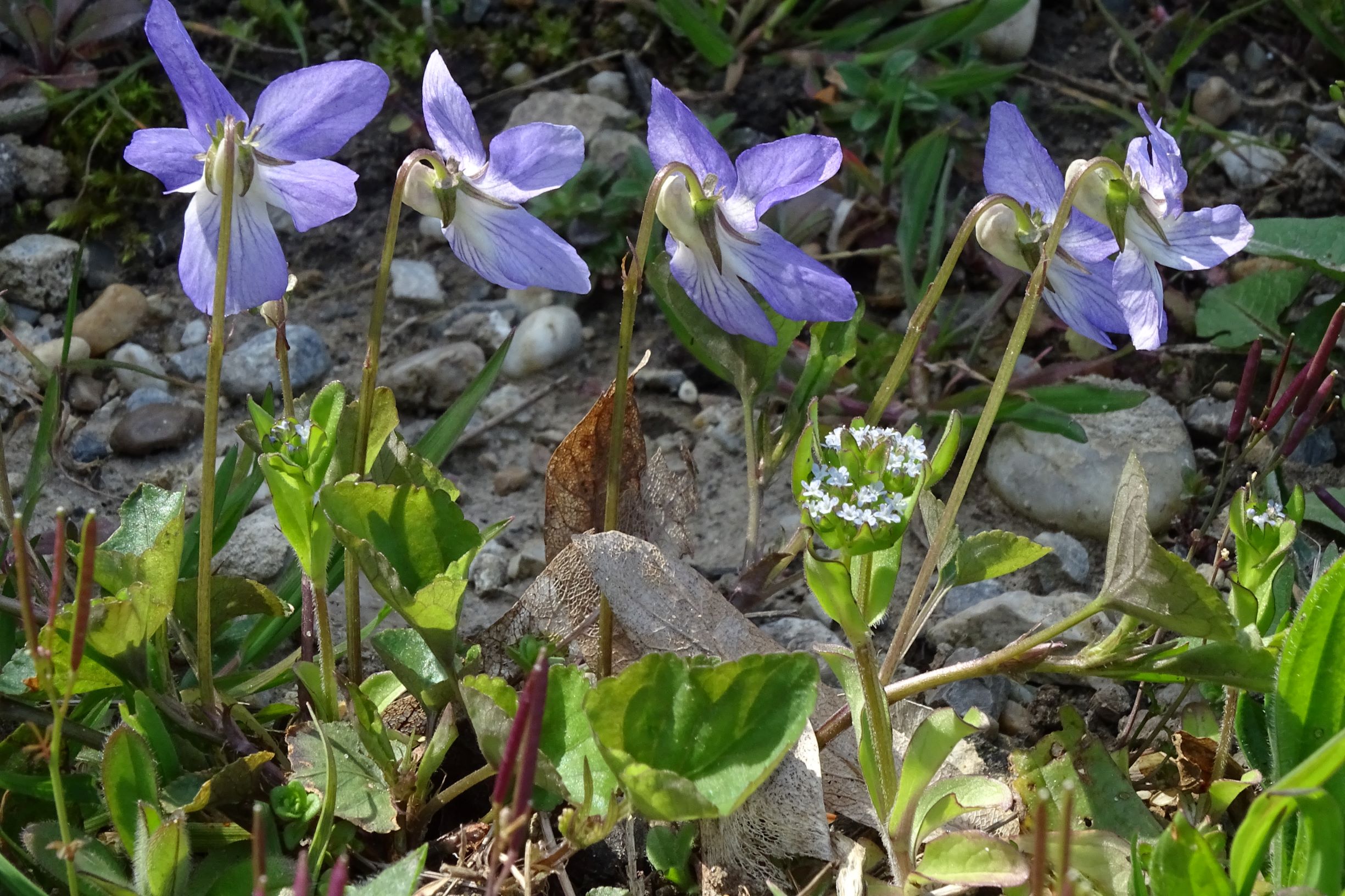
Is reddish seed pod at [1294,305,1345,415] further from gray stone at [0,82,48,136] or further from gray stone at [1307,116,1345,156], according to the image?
gray stone at [0,82,48,136]

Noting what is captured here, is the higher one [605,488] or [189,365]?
[605,488]

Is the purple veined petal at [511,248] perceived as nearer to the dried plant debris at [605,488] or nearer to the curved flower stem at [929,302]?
the dried plant debris at [605,488]

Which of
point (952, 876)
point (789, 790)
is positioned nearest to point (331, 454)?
point (789, 790)

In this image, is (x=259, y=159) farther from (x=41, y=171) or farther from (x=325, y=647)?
(x=41, y=171)

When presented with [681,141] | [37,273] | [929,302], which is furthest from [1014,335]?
[37,273]

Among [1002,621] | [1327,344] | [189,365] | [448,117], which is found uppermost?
[448,117]

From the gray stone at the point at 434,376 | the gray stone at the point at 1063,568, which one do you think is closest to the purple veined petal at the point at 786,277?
the gray stone at the point at 1063,568

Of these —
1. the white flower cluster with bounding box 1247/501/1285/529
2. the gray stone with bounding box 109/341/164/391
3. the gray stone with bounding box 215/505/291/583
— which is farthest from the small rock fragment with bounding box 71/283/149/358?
the white flower cluster with bounding box 1247/501/1285/529
